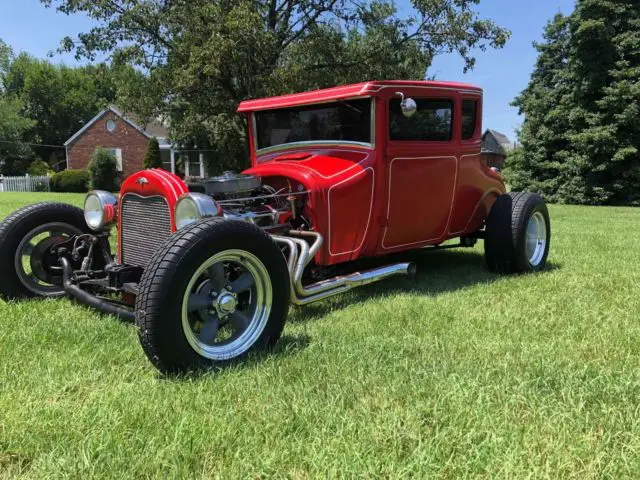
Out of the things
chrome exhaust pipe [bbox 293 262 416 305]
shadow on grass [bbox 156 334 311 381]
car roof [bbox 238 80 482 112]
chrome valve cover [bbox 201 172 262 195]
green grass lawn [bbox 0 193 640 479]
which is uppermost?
car roof [bbox 238 80 482 112]

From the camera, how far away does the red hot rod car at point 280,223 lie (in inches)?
112

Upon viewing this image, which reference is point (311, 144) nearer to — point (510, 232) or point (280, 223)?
point (280, 223)

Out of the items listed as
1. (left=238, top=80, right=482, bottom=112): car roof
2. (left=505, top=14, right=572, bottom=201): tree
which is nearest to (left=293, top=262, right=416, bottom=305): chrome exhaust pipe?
(left=238, top=80, right=482, bottom=112): car roof

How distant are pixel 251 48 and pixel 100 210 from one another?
745cm

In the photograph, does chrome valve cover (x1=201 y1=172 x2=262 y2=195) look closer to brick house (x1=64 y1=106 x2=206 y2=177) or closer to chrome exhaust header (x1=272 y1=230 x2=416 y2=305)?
chrome exhaust header (x1=272 y1=230 x2=416 y2=305)

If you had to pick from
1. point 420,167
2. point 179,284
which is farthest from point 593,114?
point 179,284

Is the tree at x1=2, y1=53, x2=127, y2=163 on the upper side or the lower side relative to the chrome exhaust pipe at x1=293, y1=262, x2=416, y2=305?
upper

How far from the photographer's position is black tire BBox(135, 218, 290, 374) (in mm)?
2580

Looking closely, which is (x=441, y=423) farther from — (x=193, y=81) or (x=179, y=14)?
(x=179, y=14)

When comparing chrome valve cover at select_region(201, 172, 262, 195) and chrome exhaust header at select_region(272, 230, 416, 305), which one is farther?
chrome valve cover at select_region(201, 172, 262, 195)

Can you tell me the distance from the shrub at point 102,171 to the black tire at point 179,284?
1142 inches

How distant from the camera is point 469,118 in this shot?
16.9 feet

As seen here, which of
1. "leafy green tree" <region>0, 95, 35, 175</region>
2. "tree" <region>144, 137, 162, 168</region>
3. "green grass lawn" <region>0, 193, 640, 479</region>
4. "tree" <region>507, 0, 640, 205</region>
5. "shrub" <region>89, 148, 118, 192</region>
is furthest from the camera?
"leafy green tree" <region>0, 95, 35, 175</region>

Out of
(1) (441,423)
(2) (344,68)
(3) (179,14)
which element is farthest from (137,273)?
(2) (344,68)
